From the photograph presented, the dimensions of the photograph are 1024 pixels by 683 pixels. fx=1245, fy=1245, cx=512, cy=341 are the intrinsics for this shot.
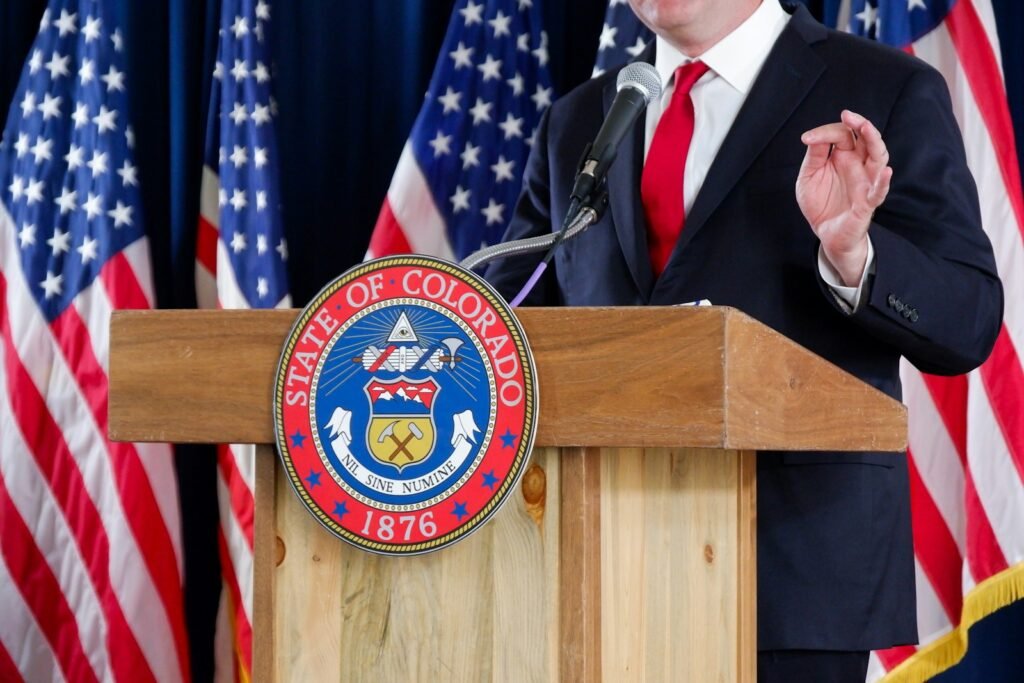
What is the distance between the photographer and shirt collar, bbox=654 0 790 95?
5.50 feet

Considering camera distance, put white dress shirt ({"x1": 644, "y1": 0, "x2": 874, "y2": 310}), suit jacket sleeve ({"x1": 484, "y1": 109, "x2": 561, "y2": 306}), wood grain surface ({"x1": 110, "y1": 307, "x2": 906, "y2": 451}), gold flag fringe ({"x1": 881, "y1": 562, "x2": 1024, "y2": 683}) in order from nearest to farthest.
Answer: wood grain surface ({"x1": 110, "y1": 307, "x2": 906, "y2": 451}) → white dress shirt ({"x1": 644, "y1": 0, "x2": 874, "y2": 310}) → suit jacket sleeve ({"x1": 484, "y1": 109, "x2": 561, "y2": 306}) → gold flag fringe ({"x1": 881, "y1": 562, "x2": 1024, "y2": 683})

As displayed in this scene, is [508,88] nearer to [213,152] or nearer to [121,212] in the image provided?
[213,152]

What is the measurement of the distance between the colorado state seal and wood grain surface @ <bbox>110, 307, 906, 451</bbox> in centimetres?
3

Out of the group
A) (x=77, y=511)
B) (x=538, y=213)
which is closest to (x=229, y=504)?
(x=77, y=511)

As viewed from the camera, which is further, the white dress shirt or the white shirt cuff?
the white dress shirt

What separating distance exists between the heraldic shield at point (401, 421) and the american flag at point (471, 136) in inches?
70.9

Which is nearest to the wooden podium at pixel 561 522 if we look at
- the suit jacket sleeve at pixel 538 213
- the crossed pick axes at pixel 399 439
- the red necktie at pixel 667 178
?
the crossed pick axes at pixel 399 439

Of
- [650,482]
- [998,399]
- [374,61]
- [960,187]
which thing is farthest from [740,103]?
[374,61]

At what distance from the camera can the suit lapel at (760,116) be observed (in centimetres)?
153

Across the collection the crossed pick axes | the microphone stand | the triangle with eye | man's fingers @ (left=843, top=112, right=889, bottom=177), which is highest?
man's fingers @ (left=843, top=112, right=889, bottom=177)

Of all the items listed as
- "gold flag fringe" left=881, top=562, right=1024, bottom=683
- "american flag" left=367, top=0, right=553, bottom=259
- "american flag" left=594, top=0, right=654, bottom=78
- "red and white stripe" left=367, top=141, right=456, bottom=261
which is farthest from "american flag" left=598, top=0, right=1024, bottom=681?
"red and white stripe" left=367, top=141, right=456, bottom=261

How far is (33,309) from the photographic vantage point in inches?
116

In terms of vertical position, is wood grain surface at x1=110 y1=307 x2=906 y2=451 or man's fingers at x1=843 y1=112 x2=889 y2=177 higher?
man's fingers at x1=843 y1=112 x2=889 y2=177

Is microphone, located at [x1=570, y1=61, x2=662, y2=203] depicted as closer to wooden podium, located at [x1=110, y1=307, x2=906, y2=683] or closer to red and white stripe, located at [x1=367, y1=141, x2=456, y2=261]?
wooden podium, located at [x1=110, y1=307, x2=906, y2=683]
